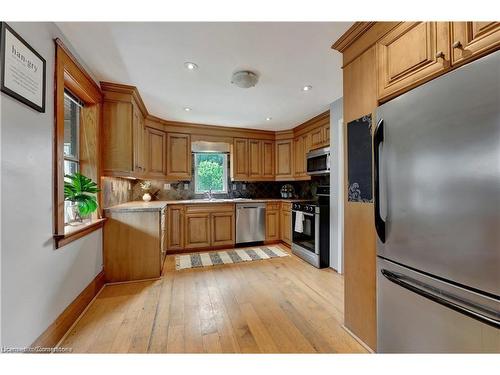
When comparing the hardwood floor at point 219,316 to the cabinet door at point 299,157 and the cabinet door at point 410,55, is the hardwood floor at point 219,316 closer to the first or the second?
the cabinet door at point 410,55

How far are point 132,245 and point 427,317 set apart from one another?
9.09 feet

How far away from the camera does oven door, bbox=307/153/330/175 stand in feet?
10.4

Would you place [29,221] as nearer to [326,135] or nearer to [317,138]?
[326,135]

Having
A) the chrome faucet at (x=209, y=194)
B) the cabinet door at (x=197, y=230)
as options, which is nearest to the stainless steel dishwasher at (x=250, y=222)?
the cabinet door at (x=197, y=230)

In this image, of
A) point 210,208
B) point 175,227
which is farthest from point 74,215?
point 210,208

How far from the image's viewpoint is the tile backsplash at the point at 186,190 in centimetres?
303

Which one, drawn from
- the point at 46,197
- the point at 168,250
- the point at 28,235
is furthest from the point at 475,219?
the point at 168,250

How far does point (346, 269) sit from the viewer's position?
167cm

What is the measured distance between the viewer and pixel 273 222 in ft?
13.8

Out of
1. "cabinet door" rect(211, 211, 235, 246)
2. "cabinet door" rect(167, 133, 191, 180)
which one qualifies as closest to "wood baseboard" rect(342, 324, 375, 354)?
"cabinet door" rect(211, 211, 235, 246)

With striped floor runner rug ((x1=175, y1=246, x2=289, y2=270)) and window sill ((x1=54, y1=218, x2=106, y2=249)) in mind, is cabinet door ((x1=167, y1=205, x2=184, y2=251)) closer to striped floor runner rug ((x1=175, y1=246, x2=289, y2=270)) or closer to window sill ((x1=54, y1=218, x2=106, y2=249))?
striped floor runner rug ((x1=175, y1=246, x2=289, y2=270))

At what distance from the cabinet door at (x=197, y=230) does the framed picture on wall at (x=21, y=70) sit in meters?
2.55

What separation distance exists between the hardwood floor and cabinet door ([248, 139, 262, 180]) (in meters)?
2.15

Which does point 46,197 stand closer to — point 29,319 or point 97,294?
point 29,319
